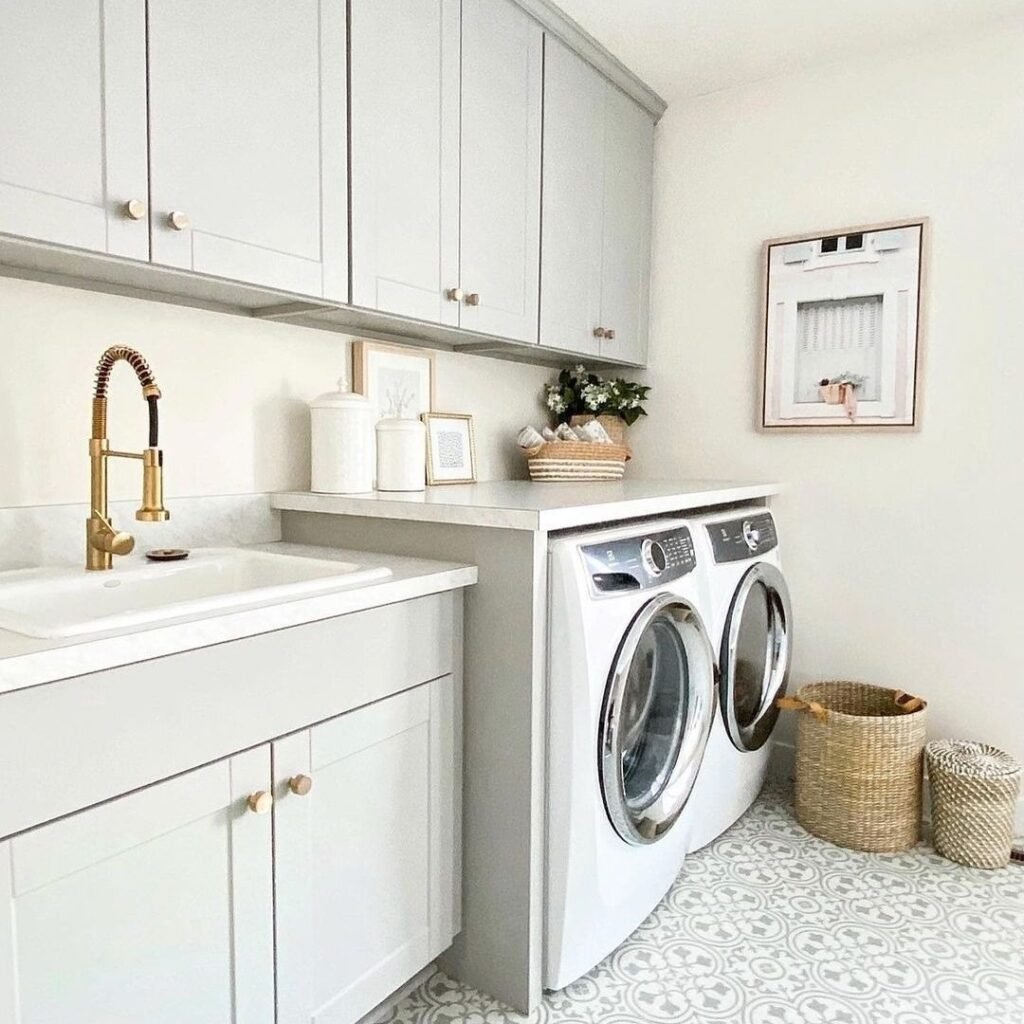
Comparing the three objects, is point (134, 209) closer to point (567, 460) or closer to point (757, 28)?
point (567, 460)

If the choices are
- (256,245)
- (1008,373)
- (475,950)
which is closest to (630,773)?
(475,950)

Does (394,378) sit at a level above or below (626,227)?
below

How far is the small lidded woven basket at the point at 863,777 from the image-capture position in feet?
7.34

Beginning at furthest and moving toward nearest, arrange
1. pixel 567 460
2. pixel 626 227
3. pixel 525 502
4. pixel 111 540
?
pixel 626 227, pixel 567 460, pixel 525 502, pixel 111 540

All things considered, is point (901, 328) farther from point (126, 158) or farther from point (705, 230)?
point (126, 158)

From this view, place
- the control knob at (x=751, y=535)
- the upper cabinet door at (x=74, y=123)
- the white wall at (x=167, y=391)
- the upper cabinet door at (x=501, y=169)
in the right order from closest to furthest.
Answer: the upper cabinet door at (x=74, y=123) → the white wall at (x=167, y=391) → the upper cabinet door at (x=501, y=169) → the control knob at (x=751, y=535)

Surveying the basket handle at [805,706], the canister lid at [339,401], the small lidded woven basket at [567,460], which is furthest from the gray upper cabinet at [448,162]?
the basket handle at [805,706]

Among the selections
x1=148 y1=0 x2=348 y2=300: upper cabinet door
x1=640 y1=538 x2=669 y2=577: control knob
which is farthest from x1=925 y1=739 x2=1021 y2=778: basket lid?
x1=148 y1=0 x2=348 y2=300: upper cabinet door

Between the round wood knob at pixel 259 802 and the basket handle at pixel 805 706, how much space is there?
5.27 ft

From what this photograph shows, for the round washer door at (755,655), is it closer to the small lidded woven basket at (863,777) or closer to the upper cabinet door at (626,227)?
the small lidded woven basket at (863,777)

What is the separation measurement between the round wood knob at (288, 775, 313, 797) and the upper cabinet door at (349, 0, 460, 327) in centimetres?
100

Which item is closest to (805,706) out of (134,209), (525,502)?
(525,502)

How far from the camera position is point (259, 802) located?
1212 mm

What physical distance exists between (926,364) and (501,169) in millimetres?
1355
